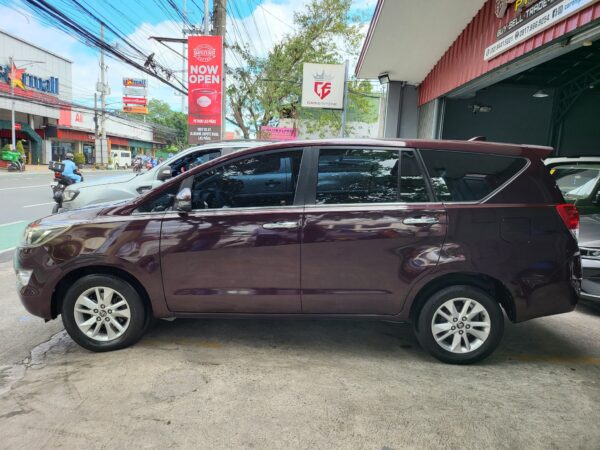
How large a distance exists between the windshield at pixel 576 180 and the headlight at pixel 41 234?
6.47 metres

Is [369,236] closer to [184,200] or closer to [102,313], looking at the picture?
[184,200]

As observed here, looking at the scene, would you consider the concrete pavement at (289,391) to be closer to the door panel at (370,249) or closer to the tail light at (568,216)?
the door panel at (370,249)

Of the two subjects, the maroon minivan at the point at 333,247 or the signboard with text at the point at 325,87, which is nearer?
the maroon minivan at the point at 333,247

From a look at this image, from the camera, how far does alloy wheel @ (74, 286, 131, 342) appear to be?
3.36 m

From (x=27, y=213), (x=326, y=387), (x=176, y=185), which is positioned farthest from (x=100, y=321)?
(x=27, y=213)

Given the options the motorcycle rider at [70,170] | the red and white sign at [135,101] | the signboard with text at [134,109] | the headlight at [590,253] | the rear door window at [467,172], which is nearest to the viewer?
the rear door window at [467,172]

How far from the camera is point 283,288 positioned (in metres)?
3.32

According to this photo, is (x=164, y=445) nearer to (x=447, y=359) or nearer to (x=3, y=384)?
(x=3, y=384)

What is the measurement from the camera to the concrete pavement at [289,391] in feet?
8.13

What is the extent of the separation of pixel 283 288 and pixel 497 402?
1677mm

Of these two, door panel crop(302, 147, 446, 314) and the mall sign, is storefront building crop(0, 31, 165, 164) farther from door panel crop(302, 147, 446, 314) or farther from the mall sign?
door panel crop(302, 147, 446, 314)

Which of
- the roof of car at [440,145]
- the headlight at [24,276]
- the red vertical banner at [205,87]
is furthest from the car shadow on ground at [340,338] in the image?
the red vertical banner at [205,87]

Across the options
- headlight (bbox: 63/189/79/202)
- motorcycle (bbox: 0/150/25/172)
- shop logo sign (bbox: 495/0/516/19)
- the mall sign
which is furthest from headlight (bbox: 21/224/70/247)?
the mall sign

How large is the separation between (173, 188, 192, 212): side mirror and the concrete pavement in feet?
3.91
